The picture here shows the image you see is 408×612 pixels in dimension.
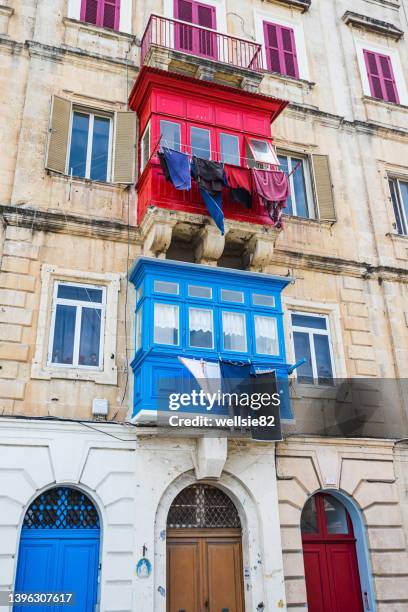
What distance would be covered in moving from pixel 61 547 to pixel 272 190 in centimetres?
863

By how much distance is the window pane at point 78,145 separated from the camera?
13.6 meters

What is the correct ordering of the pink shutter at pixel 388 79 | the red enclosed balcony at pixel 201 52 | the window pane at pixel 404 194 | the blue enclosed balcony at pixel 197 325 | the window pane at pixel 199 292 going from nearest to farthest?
the blue enclosed balcony at pixel 197 325 < the window pane at pixel 199 292 < the red enclosed balcony at pixel 201 52 < the window pane at pixel 404 194 < the pink shutter at pixel 388 79

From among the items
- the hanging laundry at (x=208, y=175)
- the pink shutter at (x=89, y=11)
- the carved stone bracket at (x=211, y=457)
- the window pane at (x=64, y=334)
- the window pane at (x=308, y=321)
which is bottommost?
the carved stone bracket at (x=211, y=457)

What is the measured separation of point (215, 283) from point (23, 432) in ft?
16.3

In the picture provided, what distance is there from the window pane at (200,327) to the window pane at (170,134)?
12.9ft

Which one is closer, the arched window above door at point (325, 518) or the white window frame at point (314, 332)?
the arched window above door at point (325, 518)

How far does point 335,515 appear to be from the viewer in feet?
41.0

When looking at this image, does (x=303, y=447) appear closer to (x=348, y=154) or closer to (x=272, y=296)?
(x=272, y=296)

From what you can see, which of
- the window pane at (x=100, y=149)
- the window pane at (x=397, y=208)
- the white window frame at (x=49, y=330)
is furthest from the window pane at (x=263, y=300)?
the window pane at (x=397, y=208)

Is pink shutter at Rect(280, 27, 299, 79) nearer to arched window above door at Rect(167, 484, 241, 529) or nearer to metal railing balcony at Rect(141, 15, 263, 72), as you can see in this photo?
metal railing balcony at Rect(141, 15, 263, 72)

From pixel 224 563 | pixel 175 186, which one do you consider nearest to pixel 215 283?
pixel 175 186

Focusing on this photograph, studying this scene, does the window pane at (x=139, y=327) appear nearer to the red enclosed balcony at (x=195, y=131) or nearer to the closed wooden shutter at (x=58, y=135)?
the red enclosed balcony at (x=195, y=131)

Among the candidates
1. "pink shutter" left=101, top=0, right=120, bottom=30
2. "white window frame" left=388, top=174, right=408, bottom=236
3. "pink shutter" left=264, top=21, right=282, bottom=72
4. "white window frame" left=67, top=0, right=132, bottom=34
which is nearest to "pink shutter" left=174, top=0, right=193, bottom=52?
"white window frame" left=67, top=0, right=132, bottom=34

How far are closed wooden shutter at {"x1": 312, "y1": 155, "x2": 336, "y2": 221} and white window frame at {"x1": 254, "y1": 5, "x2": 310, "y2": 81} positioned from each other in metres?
3.15
